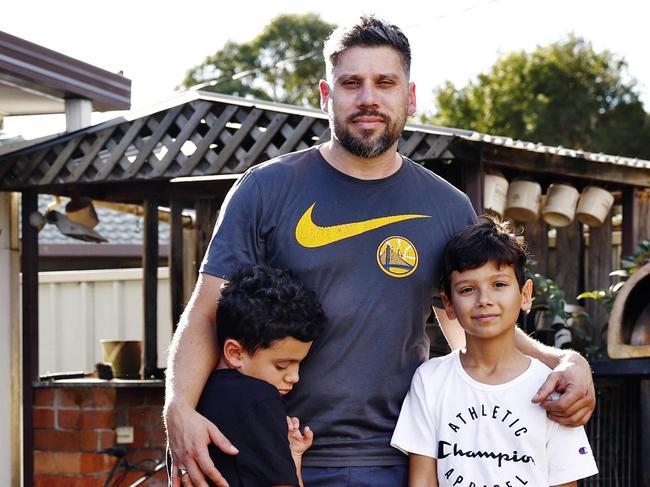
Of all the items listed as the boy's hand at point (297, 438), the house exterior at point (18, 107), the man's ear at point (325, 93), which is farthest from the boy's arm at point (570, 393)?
the house exterior at point (18, 107)

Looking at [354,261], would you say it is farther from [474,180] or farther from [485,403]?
[474,180]

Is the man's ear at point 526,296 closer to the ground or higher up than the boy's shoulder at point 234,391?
higher up

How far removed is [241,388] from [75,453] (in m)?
4.26

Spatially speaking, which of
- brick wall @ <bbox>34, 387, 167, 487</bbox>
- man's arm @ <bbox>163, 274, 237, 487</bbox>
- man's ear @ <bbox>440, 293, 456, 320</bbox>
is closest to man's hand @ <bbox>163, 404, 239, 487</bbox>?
man's arm @ <bbox>163, 274, 237, 487</bbox>

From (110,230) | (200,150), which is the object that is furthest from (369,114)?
(110,230)

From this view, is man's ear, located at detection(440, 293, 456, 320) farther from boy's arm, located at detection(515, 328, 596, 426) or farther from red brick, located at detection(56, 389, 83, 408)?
red brick, located at detection(56, 389, 83, 408)

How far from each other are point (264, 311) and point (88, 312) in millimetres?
7275

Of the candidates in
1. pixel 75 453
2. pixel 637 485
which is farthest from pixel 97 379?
pixel 637 485

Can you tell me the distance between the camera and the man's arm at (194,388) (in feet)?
8.38

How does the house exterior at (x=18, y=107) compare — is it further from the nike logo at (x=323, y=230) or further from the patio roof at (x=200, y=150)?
the nike logo at (x=323, y=230)

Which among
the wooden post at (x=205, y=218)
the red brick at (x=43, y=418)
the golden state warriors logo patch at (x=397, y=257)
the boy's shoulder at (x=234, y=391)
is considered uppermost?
the wooden post at (x=205, y=218)

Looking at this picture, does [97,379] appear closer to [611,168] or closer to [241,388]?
[611,168]

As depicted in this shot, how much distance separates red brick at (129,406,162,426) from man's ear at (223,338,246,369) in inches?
158

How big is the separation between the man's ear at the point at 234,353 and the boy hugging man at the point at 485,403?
0.47 metres
